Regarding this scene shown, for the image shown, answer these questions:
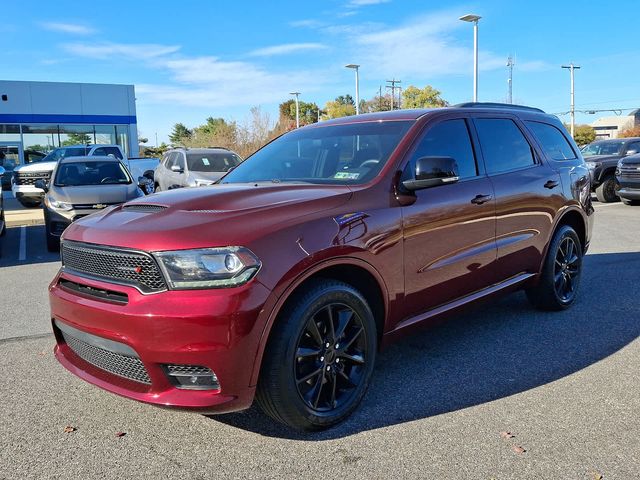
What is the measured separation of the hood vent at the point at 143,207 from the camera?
332cm

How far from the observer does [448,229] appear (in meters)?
3.95

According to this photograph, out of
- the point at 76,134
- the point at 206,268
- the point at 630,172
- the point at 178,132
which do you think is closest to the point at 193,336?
the point at 206,268

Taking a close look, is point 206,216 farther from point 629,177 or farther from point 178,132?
point 178,132

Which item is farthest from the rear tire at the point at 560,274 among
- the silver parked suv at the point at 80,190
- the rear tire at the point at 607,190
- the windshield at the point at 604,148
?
the windshield at the point at 604,148

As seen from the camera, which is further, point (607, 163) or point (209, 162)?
point (607, 163)

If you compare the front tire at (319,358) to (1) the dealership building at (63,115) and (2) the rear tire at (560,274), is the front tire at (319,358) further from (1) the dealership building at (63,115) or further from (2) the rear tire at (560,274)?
(1) the dealership building at (63,115)

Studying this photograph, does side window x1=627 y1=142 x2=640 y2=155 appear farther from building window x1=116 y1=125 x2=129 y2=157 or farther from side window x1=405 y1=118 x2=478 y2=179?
building window x1=116 y1=125 x2=129 y2=157

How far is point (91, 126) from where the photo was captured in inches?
1303

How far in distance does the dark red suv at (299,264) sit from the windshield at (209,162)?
10.2 m

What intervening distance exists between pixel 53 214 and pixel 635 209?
13.6m

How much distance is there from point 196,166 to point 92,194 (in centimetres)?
526

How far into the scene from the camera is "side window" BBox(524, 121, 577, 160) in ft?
17.6

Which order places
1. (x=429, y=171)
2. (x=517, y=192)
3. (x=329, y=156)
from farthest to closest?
(x=517, y=192) → (x=329, y=156) → (x=429, y=171)

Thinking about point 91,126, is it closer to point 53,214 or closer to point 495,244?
point 53,214
